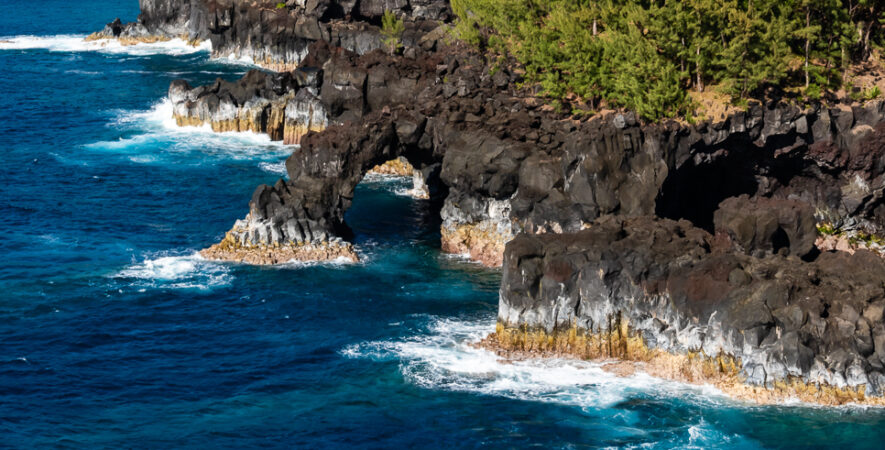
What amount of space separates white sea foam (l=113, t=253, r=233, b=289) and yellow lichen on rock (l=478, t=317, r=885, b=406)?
27.0 meters

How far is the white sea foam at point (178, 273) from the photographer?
3994 inches

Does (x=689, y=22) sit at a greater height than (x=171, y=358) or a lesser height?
greater

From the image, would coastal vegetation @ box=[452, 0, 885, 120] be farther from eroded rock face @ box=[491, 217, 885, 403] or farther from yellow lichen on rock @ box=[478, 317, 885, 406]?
yellow lichen on rock @ box=[478, 317, 885, 406]

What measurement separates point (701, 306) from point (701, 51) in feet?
109

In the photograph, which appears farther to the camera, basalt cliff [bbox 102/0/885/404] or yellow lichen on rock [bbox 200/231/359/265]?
yellow lichen on rock [bbox 200/231/359/265]

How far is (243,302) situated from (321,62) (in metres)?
67.7

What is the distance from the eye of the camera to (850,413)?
76.1 metres

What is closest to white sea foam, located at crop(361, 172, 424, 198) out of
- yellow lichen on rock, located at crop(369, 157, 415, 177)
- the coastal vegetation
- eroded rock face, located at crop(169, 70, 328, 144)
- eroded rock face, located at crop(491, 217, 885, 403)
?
yellow lichen on rock, located at crop(369, 157, 415, 177)

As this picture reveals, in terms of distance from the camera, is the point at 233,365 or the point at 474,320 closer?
the point at 233,365

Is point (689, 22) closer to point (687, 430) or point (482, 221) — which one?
point (482, 221)

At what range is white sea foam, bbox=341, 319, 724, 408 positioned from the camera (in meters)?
80.2

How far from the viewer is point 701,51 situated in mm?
106812

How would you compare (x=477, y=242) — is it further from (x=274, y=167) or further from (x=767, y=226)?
(x=274, y=167)

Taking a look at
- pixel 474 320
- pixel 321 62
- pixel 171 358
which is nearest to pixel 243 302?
pixel 171 358
